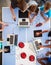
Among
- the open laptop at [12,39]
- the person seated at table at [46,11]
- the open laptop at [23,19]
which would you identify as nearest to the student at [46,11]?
the person seated at table at [46,11]

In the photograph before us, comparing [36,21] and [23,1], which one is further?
[36,21]

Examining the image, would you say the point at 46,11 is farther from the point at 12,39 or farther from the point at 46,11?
the point at 12,39

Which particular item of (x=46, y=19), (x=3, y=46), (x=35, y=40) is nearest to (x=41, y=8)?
(x=46, y=19)

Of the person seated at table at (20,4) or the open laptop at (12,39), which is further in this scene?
the open laptop at (12,39)

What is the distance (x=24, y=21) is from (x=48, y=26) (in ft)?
1.09

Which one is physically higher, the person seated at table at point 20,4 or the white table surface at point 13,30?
the person seated at table at point 20,4

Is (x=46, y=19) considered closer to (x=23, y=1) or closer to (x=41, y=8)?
(x=41, y=8)

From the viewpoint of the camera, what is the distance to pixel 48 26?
263 cm

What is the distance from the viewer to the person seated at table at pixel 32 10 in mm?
2498

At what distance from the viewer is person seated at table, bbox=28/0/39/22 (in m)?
2.50

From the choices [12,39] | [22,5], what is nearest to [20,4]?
[22,5]

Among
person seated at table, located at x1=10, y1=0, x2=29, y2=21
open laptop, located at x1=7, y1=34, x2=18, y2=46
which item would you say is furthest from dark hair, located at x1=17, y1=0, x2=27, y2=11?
open laptop, located at x1=7, y1=34, x2=18, y2=46

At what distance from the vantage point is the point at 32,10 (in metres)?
2.52

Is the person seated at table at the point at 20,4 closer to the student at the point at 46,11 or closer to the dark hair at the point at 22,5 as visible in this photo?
the dark hair at the point at 22,5
